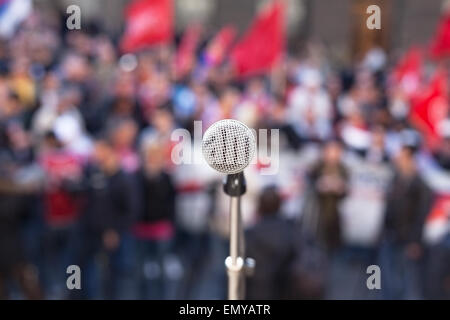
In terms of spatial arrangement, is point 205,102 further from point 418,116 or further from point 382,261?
point 382,261

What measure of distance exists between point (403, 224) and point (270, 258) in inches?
73.4

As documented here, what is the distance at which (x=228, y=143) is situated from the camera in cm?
231

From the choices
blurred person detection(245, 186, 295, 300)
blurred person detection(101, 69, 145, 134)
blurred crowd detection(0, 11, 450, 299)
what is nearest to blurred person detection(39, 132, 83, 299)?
blurred crowd detection(0, 11, 450, 299)

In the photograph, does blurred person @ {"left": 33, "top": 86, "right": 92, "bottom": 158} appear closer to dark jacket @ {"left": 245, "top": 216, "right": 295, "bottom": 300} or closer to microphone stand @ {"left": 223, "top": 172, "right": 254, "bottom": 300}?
dark jacket @ {"left": 245, "top": 216, "right": 295, "bottom": 300}

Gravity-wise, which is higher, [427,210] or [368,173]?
[368,173]

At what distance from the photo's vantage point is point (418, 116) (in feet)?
22.4

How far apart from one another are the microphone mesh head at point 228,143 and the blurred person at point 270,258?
2.34 metres

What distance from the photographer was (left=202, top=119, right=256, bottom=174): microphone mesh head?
2.30 m

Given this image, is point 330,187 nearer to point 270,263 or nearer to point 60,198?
point 270,263

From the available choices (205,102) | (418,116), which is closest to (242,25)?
(205,102)

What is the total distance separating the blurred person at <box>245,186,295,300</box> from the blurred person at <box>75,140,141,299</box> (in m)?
1.51

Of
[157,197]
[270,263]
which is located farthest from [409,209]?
[157,197]

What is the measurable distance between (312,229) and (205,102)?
275cm
